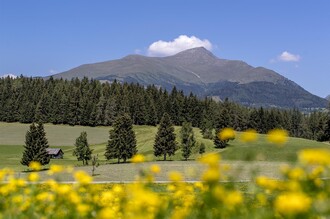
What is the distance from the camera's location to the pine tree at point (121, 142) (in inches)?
3017

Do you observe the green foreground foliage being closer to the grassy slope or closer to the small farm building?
the grassy slope

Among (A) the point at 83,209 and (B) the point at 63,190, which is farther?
(B) the point at 63,190

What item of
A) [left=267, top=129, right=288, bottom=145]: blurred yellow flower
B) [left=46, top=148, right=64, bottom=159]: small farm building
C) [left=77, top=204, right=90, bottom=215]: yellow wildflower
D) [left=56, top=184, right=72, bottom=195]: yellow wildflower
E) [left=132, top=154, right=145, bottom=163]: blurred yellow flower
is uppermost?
[left=267, top=129, right=288, bottom=145]: blurred yellow flower

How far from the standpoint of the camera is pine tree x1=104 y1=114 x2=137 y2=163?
76.6m

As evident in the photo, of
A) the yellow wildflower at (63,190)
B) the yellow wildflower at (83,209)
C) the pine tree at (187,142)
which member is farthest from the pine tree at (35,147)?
the yellow wildflower at (83,209)

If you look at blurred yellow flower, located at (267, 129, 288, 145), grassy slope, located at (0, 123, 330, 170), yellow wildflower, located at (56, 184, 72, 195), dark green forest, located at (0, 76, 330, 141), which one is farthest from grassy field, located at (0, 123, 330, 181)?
blurred yellow flower, located at (267, 129, 288, 145)

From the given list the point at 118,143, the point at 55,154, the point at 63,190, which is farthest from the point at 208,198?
the point at 55,154

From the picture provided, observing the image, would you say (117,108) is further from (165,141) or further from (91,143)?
(165,141)

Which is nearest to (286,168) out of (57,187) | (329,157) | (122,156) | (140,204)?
(329,157)

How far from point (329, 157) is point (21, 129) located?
139971 mm

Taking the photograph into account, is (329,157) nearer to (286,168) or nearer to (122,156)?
(286,168)

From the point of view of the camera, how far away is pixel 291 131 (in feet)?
544

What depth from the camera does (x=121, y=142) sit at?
251 feet

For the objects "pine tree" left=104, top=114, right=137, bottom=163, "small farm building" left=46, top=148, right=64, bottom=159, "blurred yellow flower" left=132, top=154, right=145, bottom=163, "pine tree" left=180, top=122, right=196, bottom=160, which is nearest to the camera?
"blurred yellow flower" left=132, top=154, right=145, bottom=163
